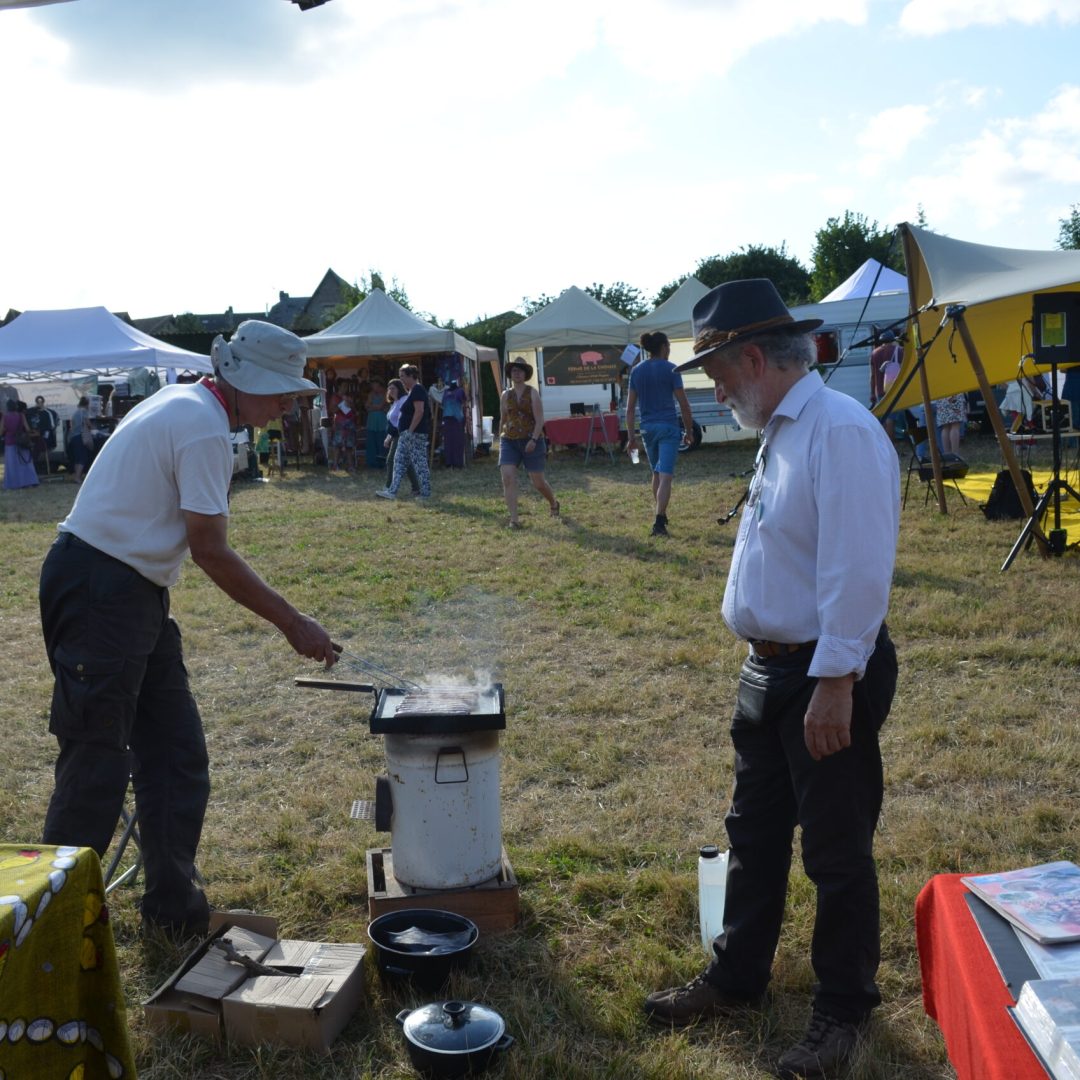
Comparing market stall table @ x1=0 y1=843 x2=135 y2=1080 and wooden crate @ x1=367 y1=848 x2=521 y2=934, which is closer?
market stall table @ x1=0 y1=843 x2=135 y2=1080

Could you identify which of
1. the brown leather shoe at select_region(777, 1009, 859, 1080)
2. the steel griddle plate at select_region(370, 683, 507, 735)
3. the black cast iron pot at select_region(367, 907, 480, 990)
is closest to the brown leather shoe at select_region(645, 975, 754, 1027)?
the brown leather shoe at select_region(777, 1009, 859, 1080)

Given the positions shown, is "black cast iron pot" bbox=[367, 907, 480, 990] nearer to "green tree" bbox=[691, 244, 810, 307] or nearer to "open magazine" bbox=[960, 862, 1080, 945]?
"open magazine" bbox=[960, 862, 1080, 945]

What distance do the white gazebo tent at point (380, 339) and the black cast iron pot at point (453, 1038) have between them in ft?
54.3

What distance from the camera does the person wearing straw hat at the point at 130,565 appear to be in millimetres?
2943

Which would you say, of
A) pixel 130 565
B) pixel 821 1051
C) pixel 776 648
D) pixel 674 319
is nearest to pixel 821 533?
pixel 776 648

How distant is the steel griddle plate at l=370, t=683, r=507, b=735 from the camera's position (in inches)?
129

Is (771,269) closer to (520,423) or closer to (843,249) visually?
(843,249)

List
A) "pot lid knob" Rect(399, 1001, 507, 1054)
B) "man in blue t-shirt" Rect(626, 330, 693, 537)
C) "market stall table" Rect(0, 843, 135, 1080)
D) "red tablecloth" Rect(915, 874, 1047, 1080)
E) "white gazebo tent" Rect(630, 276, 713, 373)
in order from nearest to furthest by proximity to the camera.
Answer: "market stall table" Rect(0, 843, 135, 1080) → "red tablecloth" Rect(915, 874, 1047, 1080) → "pot lid knob" Rect(399, 1001, 507, 1054) → "man in blue t-shirt" Rect(626, 330, 693, 537) → "white gazebo tent" Rect(630, 276, 713, 373)

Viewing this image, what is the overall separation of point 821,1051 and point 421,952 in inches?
44.7

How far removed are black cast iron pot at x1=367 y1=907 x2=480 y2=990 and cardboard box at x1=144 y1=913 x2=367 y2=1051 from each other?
79 mm

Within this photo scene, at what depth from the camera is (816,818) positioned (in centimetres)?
256

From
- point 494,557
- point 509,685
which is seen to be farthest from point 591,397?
point 509,685

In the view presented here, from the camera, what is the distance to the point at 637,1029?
2.90m

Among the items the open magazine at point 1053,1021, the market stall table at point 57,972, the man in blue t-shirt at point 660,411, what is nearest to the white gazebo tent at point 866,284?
the man in blue t-shirt at point 660,411
